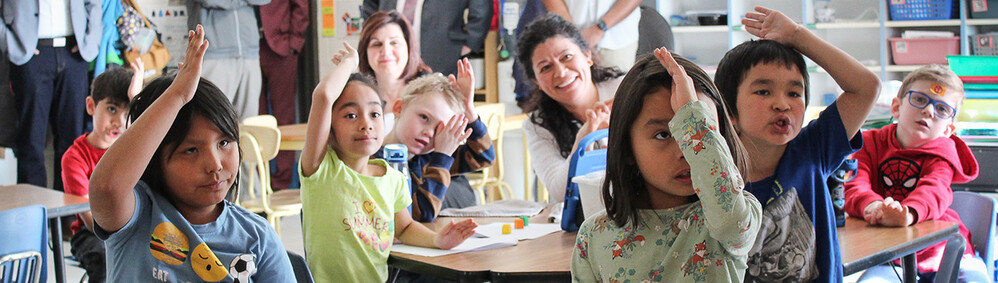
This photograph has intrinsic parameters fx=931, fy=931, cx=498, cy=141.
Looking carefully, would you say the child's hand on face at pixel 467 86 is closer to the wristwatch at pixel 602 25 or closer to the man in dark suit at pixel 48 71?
the wristwatch at pixel 602 25

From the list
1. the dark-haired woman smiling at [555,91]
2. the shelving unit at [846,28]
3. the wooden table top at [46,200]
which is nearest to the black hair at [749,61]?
the dark-haired woman smiling at [555,91]

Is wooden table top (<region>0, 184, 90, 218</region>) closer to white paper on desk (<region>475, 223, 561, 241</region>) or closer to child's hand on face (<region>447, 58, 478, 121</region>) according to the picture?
child's hand on face (<region>447, 58, 478, 121</region>)

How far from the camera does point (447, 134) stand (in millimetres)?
2426

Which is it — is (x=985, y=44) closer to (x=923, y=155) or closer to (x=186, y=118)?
(x=923, y=155)

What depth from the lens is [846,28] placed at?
234 inches

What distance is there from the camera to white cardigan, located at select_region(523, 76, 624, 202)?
263 cm

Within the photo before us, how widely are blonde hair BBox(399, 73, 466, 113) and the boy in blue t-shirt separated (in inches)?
39.2

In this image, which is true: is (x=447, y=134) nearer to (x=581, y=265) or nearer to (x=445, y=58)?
(x=581, y=265)

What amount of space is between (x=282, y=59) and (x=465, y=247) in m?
5.34

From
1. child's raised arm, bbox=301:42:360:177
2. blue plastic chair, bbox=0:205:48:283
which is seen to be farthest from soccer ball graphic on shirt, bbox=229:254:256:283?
blue plastic chair, bbox=0:205:48:283

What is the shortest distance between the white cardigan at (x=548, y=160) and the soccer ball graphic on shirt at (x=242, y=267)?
1.26 meters

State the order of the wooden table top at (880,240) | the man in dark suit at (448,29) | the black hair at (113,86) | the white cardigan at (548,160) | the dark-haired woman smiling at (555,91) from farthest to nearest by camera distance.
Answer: the man in dark suit at (448,29) → the black hair at (113,86) → the dark-haired woman smiling at (555,91) → the white cardigan at (548,160) → the wooden table top at (880,240)

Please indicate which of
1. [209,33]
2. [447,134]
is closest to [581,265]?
[447,134]

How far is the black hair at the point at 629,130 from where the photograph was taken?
134cm
